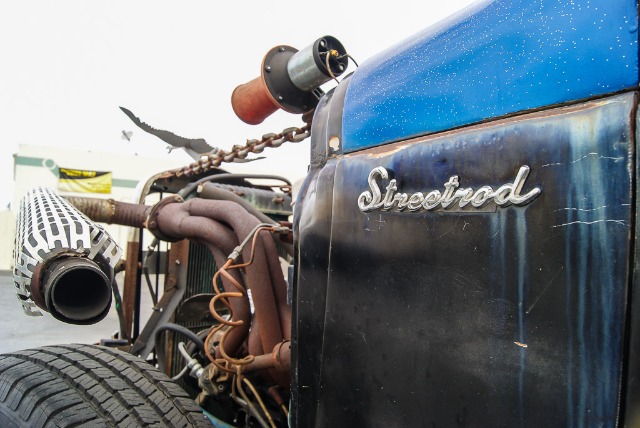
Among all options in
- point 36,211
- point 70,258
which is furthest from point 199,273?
point 70,258

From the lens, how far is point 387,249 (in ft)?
3.84

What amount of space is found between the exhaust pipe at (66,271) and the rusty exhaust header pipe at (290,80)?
0.90 metres

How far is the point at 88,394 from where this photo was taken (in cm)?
173

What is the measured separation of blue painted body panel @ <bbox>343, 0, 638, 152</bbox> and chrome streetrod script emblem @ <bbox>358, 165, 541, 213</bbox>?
0.45 ft

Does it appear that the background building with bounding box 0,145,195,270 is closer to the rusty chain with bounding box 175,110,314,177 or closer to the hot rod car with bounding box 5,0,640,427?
the rusty chain with bounding box 175,110,314,177

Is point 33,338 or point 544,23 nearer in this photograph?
point 544,23

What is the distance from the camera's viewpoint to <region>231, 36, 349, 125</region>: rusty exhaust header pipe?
6.34 ft

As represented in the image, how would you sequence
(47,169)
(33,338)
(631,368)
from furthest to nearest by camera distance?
(47,169) < (33,338) < (631,368)

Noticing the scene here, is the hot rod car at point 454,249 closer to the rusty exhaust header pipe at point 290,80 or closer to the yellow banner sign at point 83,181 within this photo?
the rusty exhaust header pipe at point 290,80

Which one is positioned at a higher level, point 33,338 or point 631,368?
point 631,368

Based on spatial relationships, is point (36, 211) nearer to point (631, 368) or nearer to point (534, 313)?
point (534, 313)

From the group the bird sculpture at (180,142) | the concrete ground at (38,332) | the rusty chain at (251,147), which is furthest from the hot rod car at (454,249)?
the concrete ground at (38,332)

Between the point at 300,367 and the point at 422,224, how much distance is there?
0.55 meters

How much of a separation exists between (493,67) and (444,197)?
0.27 metres
